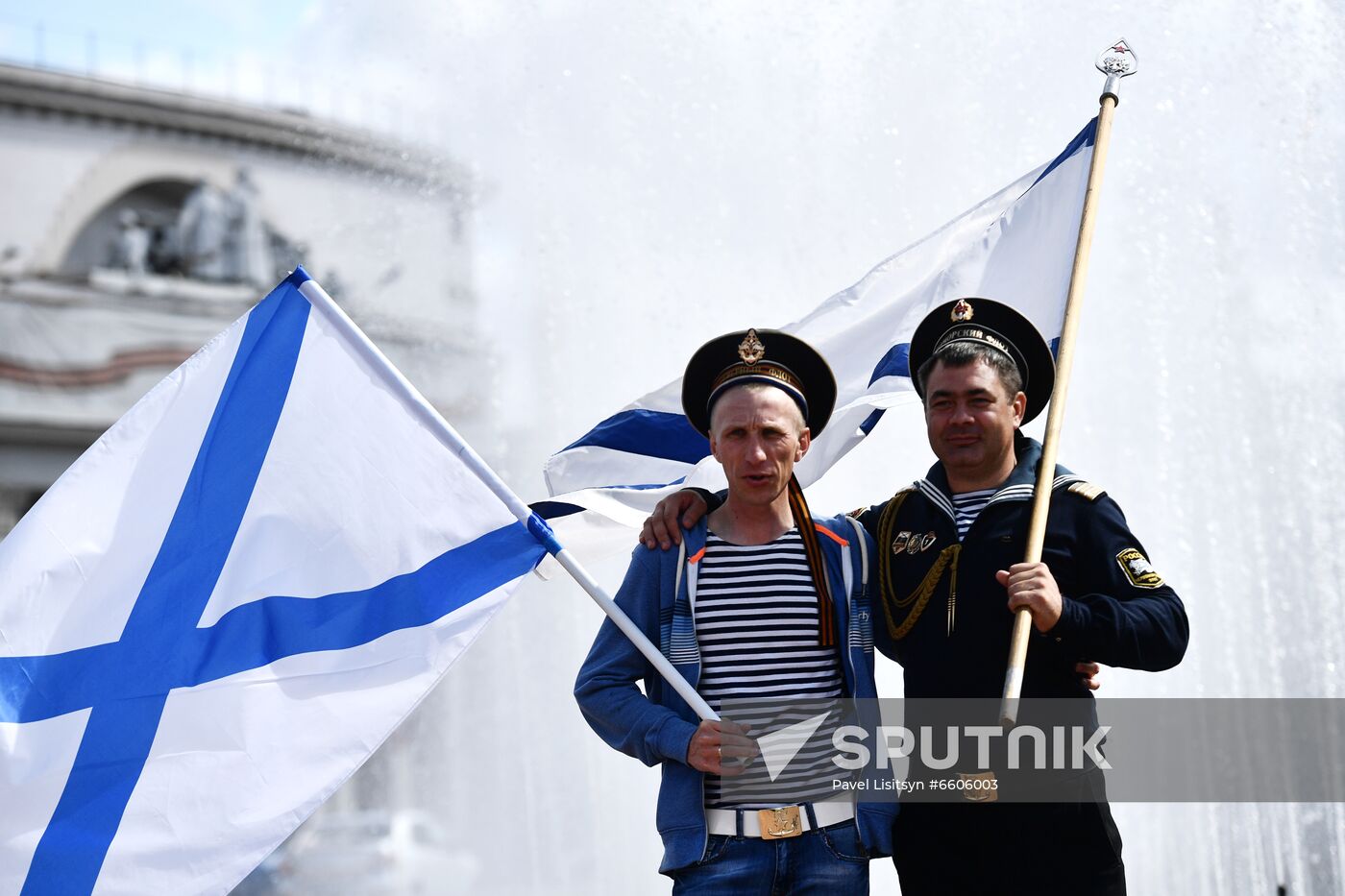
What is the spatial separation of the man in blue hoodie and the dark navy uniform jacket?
13cm

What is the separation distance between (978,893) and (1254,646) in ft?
27.7

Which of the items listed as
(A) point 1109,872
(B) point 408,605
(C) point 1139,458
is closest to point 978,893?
(A) point 1109,872

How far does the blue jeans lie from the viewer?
3.43 metres

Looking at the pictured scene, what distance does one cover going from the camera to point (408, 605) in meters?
4.02

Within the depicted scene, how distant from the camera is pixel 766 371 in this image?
3791mm

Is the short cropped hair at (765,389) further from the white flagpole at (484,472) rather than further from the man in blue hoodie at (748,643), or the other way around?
the white flagpole at (484,472)

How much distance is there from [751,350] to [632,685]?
2.91 feet

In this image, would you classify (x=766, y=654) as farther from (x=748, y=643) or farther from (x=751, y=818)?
(x=751, y=818)

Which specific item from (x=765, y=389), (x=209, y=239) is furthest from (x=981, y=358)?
(x=209, y=239)

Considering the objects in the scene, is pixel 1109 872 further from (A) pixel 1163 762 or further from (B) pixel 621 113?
(B) pixel 621 113

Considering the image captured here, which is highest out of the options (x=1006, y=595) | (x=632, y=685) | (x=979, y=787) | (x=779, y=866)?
(x=1006, y=595)

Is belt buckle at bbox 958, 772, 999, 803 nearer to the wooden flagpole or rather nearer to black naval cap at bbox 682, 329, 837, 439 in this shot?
the wooden flagpole

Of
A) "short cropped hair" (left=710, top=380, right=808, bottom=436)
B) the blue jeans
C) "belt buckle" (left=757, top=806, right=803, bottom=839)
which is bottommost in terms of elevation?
the blue jeans

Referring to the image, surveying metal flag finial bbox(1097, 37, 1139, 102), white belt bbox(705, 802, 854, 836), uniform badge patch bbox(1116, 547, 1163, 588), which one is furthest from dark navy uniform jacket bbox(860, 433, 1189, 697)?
metal flag finial bbox(1097, 37, 1139, 102)
